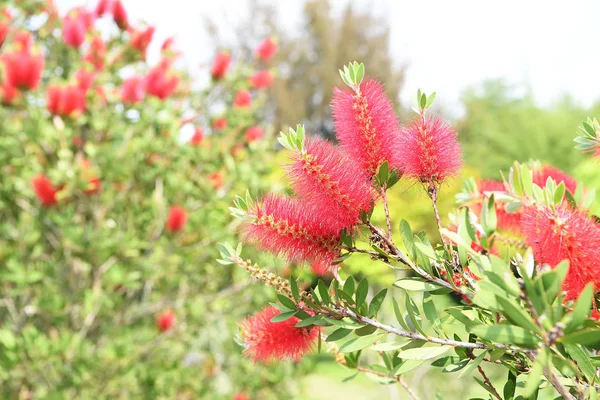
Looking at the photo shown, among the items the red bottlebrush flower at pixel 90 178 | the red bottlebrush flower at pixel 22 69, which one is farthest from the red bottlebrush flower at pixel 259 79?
the red bottlebrush flower at pixel 22 69

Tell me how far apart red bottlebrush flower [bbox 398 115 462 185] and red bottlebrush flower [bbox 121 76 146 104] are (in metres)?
2.55

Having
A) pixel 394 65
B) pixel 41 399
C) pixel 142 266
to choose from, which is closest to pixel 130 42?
pixel 142 266

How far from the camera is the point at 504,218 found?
96 cm

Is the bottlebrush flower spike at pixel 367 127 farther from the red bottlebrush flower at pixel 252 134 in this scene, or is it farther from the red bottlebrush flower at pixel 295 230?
the red bottlebrush flower at pixel 252 134

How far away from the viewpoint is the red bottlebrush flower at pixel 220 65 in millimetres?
3344

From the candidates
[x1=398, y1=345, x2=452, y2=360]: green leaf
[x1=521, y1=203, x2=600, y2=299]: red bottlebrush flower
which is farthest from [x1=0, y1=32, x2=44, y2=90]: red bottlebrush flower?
[x1=521, y1=203, x2=600, y2=299]: red bottlebrush flower

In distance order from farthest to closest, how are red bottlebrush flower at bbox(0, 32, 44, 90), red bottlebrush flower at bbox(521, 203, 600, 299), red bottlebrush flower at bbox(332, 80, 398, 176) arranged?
red bottlebrush flower at bbox(0, 32, 44, 90) → red bottlebrush flower at bbox(332, 80, 398, 176) → red bottlebrush flower at bbox(521, 203, 600, 299)

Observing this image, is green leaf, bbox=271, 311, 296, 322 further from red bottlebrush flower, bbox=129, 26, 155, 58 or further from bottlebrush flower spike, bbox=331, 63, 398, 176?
red bottlebrush flower, bbox=129, 26, 155, 58

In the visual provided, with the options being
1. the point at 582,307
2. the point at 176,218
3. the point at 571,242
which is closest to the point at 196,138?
the point at 176,218

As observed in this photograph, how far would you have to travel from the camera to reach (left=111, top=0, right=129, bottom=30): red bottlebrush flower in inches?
126

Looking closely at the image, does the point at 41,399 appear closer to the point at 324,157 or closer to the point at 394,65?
the point at 324,157

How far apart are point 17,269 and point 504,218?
7.79 feet

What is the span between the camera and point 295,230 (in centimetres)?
71

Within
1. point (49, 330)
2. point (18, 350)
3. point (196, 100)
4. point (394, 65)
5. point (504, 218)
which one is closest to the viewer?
point (504, 218)
